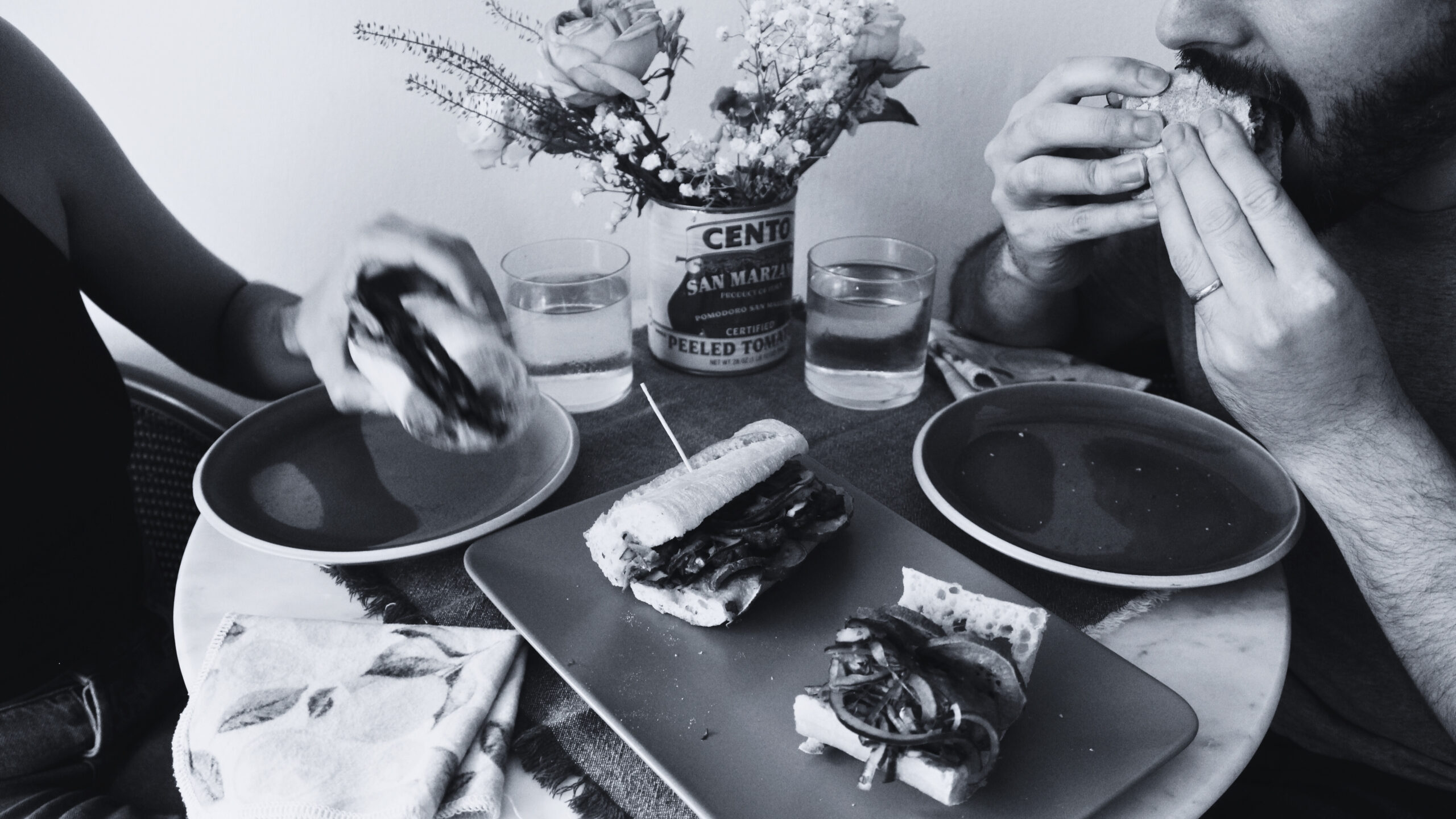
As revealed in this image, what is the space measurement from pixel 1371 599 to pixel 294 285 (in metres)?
1.97

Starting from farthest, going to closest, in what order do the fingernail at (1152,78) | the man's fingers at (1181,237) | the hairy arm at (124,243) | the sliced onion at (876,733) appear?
the fingernail at (1152,78) < the hairy arm at (124,243) < the man's fingers at (1181,237) < the sliced onion at (876,733)

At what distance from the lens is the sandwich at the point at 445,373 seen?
1082 millimetres

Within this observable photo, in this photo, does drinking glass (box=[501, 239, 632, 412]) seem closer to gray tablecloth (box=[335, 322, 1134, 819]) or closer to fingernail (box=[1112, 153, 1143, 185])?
gray tablecloth (box=[335, 322, 1134, 819])

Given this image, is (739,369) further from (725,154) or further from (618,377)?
(725,154)

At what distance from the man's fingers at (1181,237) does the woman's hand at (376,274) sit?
3.01 ft

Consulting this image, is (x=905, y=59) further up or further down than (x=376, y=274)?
further up

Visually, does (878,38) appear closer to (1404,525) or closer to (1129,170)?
(1129,170)

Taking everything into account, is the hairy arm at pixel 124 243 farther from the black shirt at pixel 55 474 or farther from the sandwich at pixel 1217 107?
the sandwich at pixel 1217 107

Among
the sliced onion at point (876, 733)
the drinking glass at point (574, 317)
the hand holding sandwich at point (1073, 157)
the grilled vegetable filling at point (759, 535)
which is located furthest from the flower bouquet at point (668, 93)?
the sliced onion at point (876, 733)

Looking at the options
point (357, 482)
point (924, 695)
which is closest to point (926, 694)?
point (924, 695)

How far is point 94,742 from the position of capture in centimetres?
131

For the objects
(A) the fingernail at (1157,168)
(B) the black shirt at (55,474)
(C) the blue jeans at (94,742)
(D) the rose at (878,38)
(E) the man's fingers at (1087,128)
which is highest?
(D) the rose at (878,38)

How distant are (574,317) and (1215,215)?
0.93m

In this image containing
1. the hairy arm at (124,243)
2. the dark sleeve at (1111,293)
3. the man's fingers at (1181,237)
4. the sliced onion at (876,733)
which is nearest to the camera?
the sliced onion at (876,733)
